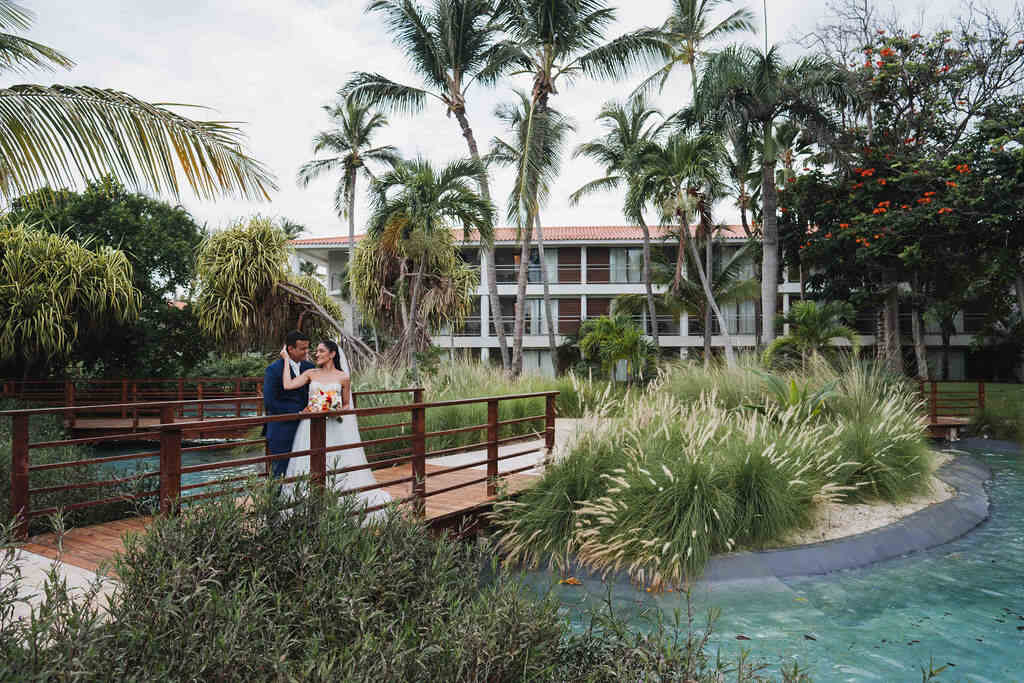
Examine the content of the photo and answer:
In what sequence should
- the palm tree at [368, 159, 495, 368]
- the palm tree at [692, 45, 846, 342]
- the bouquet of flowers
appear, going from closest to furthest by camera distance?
the bouquet of flowers < the palm tree at [368, 159, 495, 368] < the palm tree at [692, 45, 846, 342]

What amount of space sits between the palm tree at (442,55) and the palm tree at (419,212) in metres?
2.45

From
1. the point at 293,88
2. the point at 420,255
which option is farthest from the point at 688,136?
the point at 293,88

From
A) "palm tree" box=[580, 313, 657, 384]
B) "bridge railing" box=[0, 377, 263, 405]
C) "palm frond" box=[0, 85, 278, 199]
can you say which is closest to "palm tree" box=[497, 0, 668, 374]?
"palm tree" box=[580, 313, 657, 384]

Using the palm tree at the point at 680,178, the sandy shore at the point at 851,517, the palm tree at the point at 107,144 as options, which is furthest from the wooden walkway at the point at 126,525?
the palm tree at the point at 680,178

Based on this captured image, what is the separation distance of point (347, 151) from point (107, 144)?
96.8 ft

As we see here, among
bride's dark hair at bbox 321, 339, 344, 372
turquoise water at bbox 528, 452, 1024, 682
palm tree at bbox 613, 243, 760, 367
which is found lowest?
turquoise water at bbox 528, 452, 1024, 682

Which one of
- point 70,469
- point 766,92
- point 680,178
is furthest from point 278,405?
point 766,92

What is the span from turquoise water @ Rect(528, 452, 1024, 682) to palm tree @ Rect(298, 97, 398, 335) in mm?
29185

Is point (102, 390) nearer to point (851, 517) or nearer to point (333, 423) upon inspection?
point (333, 423)

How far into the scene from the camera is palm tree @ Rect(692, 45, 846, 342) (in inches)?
750

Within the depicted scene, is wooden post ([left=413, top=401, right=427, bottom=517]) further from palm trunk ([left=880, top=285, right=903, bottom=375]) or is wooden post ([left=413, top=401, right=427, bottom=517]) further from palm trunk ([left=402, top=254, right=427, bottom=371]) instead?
palm trunk ([left=880, top=285, right=903, bottom=375])

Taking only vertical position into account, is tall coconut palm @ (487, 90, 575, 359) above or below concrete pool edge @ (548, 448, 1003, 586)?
above

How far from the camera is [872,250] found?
1852 cm

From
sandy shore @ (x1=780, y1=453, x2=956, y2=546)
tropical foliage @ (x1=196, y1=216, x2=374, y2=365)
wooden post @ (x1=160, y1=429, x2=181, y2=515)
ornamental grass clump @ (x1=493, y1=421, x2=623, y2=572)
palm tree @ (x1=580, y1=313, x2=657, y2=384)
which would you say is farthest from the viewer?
palm tree @ (x1=580, y1=313, x2=657, y2=384)
